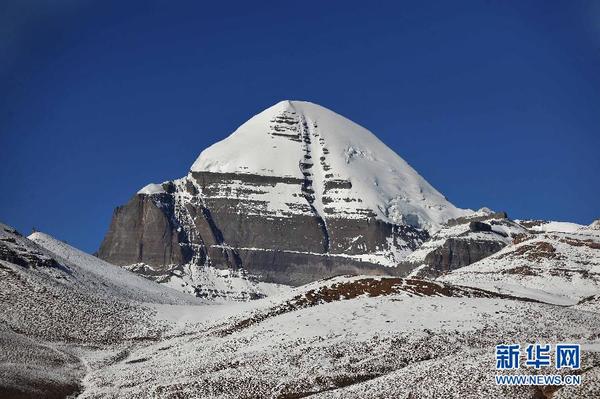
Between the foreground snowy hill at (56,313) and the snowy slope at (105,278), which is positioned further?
the snowy slope at (105,278)


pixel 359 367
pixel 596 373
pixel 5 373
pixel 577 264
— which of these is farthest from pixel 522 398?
pixel 577 264

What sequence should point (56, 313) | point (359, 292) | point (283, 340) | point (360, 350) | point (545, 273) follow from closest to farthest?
point (360, 350) < point (283, 340) < point (359, 292) < point (56, 313) < point (545, 273)

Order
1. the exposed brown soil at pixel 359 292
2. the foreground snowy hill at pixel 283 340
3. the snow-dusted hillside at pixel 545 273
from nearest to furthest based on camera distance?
the foreground snowy hill at pixel 283 340
the exposed brown soil at pixel 359 292
the snow-dusted hillside at pixel 545 273

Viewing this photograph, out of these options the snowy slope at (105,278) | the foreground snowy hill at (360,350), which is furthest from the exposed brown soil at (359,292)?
the snowy slope at (105,278)

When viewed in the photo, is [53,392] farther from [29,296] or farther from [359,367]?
[29,296]

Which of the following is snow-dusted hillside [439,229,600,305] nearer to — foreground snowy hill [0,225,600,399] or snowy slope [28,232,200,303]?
foreground snowy hill [0,225,600,399]

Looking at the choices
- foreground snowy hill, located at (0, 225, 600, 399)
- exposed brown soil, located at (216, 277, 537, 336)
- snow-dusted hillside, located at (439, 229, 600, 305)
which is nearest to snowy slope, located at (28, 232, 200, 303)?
foreground snowy hill, located at (0, 225, 600, 399)

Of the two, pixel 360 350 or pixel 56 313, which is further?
pixel 56 313

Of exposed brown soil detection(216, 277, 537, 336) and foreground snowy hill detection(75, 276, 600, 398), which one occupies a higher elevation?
exposed brown soil detection(216, 277, 537, 336)

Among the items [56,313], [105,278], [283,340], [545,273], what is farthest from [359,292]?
[545,273]

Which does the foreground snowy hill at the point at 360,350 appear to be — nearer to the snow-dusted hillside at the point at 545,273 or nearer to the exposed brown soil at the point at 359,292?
the exposed brown soil at the point at 359,292

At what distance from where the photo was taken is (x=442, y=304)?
310ft

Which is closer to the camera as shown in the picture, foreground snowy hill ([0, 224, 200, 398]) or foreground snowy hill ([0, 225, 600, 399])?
foreground snowy hill ([0, 225, 600, 399])

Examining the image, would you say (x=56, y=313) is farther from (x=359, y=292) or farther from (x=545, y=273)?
(x=545, y=273)
